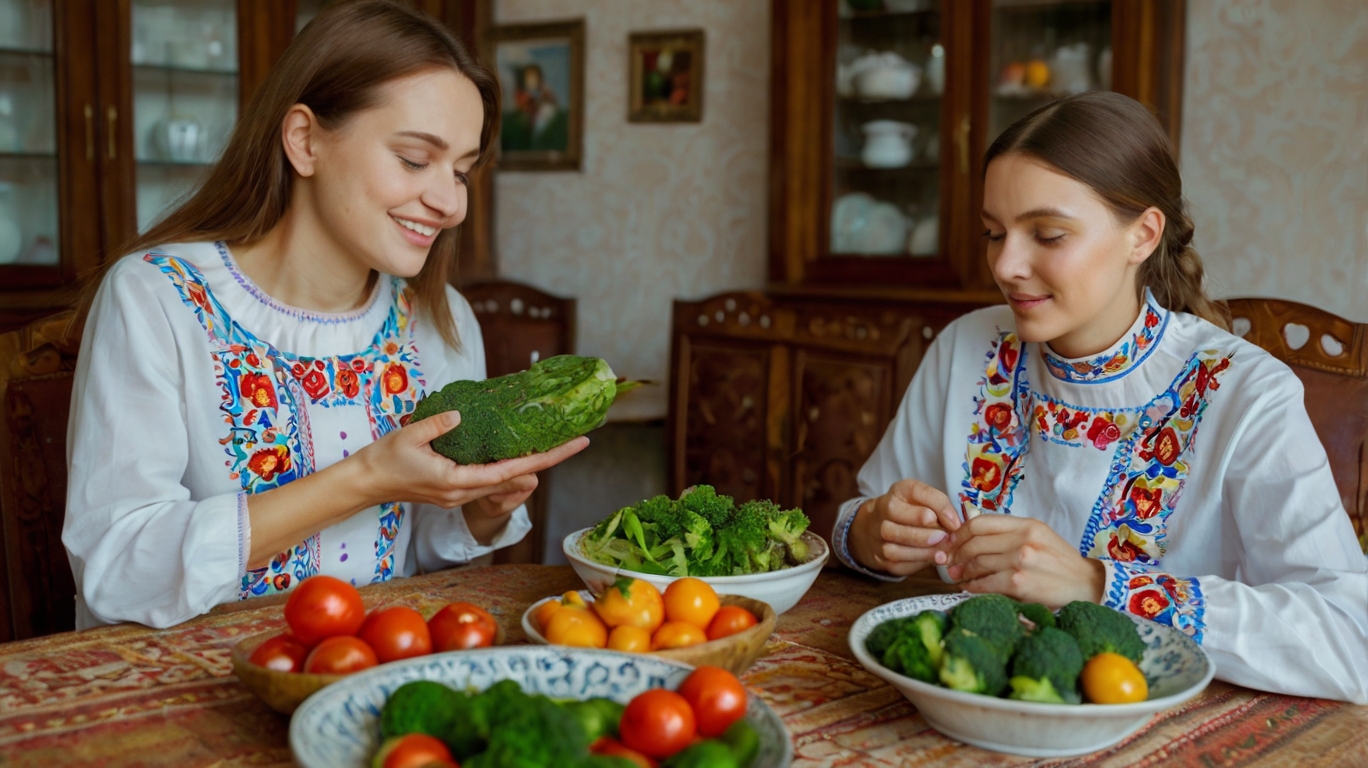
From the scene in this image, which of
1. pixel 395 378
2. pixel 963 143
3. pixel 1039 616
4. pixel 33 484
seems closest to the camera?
pixel 1039 616

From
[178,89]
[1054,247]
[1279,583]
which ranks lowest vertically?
[1279,583]

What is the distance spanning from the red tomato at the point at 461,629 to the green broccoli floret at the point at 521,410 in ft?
1.51

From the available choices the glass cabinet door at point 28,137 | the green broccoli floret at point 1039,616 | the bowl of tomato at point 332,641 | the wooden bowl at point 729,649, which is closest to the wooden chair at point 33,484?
the bowl of tomato at point 332,641

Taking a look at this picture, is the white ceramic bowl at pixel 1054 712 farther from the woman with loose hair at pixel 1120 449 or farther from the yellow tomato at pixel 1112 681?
the woman with loose hair at pixel 1120 449

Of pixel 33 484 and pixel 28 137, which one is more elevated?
pixel 28 137

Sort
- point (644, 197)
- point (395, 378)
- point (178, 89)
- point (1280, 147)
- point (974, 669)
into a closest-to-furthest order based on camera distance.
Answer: point (974, 669)
point (395, 378)
point (1280, 147)
point (178, 89)
point (644, 197)

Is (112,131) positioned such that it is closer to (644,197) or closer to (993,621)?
(644,197)

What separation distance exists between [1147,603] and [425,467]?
1051mm

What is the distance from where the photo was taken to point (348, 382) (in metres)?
2.09

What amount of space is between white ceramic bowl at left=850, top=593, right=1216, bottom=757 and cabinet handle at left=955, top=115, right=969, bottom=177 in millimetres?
2801

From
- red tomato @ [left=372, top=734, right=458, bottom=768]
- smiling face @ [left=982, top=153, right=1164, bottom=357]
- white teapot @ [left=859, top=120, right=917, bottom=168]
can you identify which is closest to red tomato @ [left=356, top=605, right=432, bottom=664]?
red tomato @ [left=372, top=734, right=458, bottom=768]

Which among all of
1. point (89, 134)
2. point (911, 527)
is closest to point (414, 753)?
point (911, 527)

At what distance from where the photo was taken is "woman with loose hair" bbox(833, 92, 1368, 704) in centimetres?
148

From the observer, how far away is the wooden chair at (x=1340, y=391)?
6.47 ft
